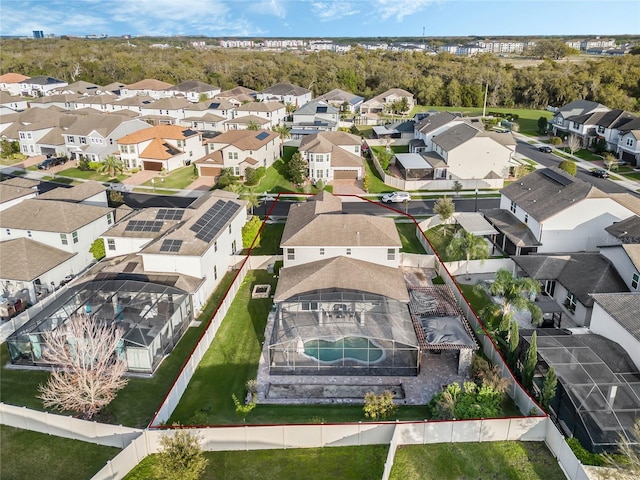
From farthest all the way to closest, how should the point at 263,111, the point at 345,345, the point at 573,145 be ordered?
the point at 263,111 → the point at 573,145 → the point at 345,345

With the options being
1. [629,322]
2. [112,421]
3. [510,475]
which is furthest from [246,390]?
[629,322]

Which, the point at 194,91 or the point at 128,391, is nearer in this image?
the point at 128,391

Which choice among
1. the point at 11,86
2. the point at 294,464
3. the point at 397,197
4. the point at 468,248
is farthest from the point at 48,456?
the point at 11,86

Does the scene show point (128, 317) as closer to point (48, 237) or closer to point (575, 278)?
point (48, 237)

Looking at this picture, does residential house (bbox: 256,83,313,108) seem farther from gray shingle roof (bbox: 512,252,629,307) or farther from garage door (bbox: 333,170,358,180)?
gray shingle roof (bbox: 512,252,629,307)

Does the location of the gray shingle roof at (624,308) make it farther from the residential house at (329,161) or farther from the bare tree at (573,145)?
the bare tree at (573,145)

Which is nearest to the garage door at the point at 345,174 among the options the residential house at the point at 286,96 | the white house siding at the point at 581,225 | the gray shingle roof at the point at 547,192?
the gray shingle roof at the point at 547,192

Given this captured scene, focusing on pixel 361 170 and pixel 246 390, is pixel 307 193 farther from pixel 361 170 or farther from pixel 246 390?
pixel 246 390
